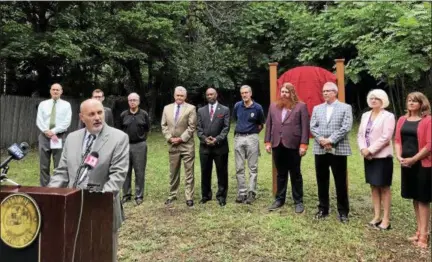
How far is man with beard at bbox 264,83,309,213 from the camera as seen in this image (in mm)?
5453

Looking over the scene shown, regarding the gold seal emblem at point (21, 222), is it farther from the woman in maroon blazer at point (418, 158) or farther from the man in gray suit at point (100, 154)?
the woman in maroon blazer at point (418, 158)

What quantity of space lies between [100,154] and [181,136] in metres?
3.04

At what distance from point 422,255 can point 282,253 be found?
1.42m

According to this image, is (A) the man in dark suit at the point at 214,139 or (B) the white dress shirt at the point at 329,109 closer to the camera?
(B) the white dress shirt at the point at 329,109

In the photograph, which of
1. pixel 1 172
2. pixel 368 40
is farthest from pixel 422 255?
pixel 368 40

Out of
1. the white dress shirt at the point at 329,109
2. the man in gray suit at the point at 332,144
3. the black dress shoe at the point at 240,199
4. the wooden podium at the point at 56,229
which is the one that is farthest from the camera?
the black dress shoe at the point at 240,199

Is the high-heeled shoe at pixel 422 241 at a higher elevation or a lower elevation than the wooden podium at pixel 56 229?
lower

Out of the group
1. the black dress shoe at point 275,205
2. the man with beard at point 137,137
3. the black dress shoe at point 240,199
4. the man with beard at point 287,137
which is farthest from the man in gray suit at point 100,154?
the black dress shoe at point 240,199

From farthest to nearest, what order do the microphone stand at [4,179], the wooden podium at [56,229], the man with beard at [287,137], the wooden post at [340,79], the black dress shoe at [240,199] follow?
1. the black dress shoe at [240,199]
2. the wooden post at [340,79]
3. the man with beard at [287,137]
4. the microphone stand at [4,179]
5. the wooden podium at [56,229]

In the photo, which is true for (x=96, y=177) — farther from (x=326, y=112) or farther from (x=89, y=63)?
(x=89, y=63)

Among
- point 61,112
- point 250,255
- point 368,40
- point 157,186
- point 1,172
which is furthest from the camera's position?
point 368,40

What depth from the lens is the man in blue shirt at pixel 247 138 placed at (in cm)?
603

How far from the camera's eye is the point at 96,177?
9.78 feet

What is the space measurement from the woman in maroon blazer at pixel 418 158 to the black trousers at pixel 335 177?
71 cm
